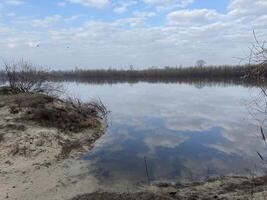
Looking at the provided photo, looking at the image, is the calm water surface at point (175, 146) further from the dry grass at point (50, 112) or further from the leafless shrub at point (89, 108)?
the dry grass at point (50, 112)

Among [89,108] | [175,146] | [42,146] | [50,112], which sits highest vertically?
[50,112]

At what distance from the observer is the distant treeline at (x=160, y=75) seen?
6912cm

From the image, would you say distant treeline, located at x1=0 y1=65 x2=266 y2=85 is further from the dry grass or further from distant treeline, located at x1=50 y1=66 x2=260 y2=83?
the dry grass

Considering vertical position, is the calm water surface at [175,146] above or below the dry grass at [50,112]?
below

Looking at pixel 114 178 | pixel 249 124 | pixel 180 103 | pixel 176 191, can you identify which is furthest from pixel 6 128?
pixel 180 103

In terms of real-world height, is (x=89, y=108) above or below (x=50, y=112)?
below

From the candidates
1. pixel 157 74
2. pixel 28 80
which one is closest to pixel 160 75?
pixel 157 74

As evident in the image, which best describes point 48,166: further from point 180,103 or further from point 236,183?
point 180,103

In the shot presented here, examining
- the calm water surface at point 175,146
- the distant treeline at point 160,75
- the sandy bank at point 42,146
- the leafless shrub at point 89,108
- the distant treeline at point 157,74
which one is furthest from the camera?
the distant treeline at point 157,74

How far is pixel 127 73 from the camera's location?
8944 cm

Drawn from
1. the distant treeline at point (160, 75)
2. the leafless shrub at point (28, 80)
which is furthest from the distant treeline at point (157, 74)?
the leafless shrub at point (28, 80)

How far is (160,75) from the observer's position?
273 feet

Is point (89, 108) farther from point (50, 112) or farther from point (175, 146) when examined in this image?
point (175, 146)

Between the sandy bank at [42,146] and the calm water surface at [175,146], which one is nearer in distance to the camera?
the sandy bank at [42,146]
